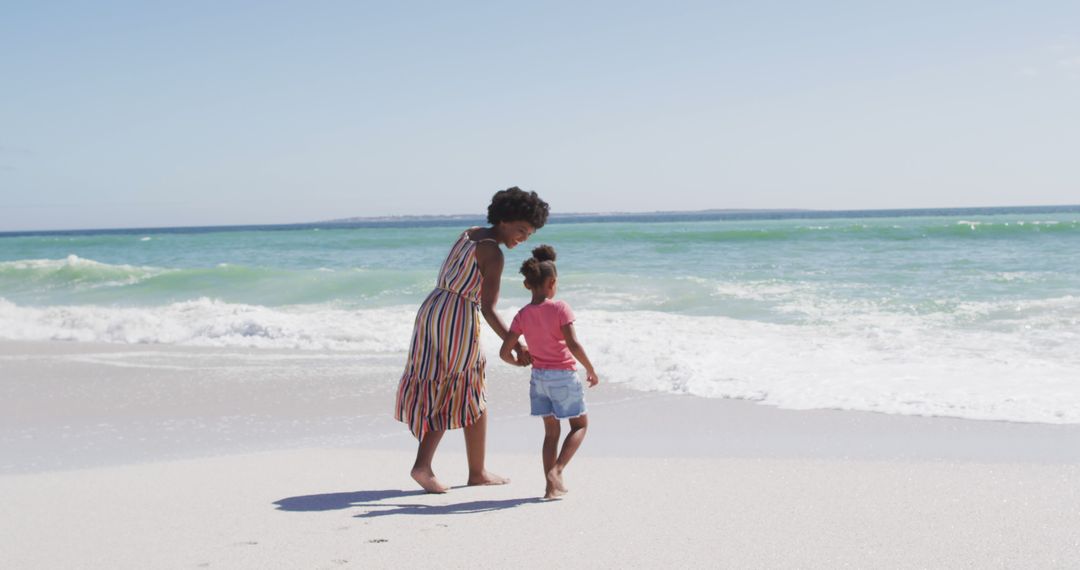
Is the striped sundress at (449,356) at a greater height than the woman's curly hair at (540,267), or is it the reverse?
the woman's curly hair at (540,267)

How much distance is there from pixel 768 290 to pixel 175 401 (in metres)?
10.2

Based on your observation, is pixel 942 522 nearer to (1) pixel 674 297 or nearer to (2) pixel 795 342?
(2) pixel 795 342

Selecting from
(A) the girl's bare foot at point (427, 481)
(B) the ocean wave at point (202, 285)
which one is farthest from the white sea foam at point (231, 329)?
(A) the girl's bare foot at point (427, 481)

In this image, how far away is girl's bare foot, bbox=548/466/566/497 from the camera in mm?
4086

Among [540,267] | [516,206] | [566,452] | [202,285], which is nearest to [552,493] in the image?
[566,452]

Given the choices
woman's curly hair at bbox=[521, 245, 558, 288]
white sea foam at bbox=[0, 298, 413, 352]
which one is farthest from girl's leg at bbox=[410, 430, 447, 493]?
white sea foam at bbox=[0, 298, 413, 352]

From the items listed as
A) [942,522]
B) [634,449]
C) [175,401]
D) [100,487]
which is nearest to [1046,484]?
[942,522]

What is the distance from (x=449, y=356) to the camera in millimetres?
4234

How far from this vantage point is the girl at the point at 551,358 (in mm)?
4055

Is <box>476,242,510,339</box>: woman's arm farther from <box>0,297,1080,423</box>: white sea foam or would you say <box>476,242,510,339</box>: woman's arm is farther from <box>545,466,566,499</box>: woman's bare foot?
<box>0,297,1080,423</box>: white sea foam

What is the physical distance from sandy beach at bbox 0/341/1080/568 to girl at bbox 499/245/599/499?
0.80 ft

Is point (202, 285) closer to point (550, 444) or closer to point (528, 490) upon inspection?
point (528, 490)

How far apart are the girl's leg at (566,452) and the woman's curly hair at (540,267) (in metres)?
0.70

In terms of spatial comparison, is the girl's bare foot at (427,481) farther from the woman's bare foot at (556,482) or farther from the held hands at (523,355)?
the held hands at (523,355)
